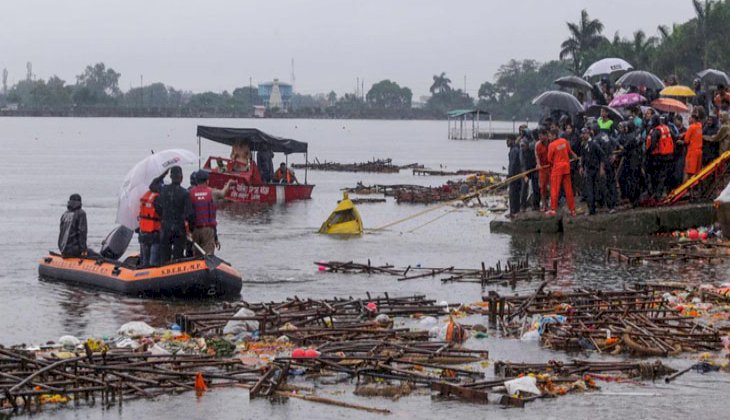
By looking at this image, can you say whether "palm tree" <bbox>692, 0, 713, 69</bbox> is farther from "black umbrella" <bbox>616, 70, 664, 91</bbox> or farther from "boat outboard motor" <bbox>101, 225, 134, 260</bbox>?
"boat outboard motor" <bbox>101, 225, 134, 260</bbox>

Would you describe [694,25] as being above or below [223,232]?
above

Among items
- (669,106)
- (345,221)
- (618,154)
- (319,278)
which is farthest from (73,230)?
(669,106)

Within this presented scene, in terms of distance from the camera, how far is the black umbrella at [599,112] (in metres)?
28.0

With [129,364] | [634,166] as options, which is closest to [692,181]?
[634,166]

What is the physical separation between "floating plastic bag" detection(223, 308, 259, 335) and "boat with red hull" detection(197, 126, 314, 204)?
2435cm

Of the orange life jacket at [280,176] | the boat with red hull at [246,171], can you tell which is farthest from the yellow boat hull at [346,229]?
the orange life jacket at [280,176]

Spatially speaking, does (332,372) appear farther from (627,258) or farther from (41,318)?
(627,258)

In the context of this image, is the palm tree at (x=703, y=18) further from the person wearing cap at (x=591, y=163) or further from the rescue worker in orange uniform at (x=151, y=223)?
the rescue worker in orange uniform at (x=151, y=223)

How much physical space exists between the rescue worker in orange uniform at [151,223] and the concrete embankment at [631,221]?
11310 millimetres

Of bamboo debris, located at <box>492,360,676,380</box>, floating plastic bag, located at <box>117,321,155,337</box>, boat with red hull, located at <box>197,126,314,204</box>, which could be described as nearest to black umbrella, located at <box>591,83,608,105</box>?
boat with red hull, located at <box>197,126,314,204</box>

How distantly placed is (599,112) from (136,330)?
16653mm

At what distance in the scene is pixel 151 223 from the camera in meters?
20.1

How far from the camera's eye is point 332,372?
553 inches

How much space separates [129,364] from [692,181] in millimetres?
16741
